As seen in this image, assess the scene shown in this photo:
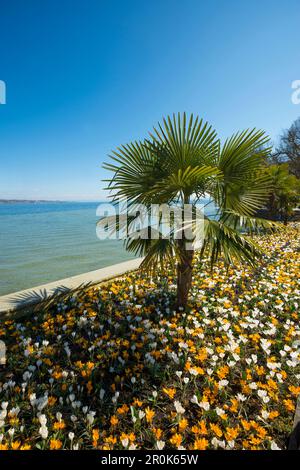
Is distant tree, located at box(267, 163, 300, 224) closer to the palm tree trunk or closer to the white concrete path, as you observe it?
the white concrete path

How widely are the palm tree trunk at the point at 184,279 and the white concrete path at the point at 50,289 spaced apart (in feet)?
6.06

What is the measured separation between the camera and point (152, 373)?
2359 mm

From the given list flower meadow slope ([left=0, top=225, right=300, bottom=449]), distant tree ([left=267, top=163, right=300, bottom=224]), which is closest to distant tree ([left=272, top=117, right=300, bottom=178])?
distant tree ([left=267, top=163, right=300, bottom=224])

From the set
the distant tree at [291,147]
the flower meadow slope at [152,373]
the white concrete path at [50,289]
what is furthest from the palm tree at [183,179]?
the distant tree at [291,147]

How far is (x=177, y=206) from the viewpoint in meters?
3.42

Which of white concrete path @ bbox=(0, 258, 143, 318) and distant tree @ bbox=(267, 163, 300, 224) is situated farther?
distant tree @ bbox=(267, 163, 300, 224)

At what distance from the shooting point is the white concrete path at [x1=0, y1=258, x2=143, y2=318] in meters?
3.57

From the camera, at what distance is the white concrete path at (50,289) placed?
3574mm

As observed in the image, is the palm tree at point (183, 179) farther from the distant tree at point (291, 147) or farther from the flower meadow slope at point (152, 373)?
the distant tree at point (291, 147)

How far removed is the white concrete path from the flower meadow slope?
32cm

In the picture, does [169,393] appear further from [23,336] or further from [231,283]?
[231,283]
